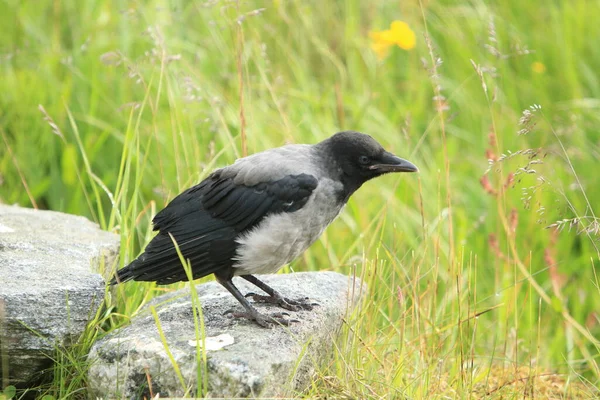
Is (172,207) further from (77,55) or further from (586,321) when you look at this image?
(586,321)

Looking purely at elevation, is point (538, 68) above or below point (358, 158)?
below

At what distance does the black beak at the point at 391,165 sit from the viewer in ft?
11.6

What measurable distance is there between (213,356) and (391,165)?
3.81 feet

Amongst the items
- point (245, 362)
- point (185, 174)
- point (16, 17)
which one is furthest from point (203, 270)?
point (16, 17)

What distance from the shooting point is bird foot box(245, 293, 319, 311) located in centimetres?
355

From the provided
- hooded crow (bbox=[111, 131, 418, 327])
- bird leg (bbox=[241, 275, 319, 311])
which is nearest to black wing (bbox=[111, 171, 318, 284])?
hooded crow (bbox=[111, 131, 418, 327])

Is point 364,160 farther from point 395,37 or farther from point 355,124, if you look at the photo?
point 395,37

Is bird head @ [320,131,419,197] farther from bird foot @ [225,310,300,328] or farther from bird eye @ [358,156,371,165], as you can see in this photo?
bird foot @ [225,310,300,328]

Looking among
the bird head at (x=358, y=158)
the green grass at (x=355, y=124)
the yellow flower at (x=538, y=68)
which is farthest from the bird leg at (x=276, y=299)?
the yellow flower at (x=538, y=68)

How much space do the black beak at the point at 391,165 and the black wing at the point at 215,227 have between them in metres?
0.32

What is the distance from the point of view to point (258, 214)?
3395mm

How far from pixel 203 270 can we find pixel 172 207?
0.34 m

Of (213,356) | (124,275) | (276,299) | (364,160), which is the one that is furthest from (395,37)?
(213,356)

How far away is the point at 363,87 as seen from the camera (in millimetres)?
6789
